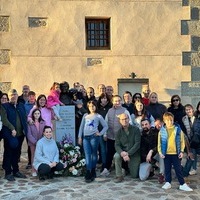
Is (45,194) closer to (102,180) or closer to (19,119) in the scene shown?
(102,180)

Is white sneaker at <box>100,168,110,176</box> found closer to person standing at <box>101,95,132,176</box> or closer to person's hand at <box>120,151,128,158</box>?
person standing at <box>101,95,132,176</box>

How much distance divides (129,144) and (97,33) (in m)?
3.53

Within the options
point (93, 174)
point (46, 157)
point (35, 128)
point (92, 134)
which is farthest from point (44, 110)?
point (93, 174)

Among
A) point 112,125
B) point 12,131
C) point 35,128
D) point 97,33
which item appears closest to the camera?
point 12,131

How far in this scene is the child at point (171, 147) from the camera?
6.29m

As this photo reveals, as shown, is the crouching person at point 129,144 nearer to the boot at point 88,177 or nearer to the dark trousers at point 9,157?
the boot at point 88,177

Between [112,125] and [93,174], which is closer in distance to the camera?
[93,174]

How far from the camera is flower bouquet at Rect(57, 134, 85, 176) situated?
282 inches

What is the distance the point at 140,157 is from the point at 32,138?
1.95m

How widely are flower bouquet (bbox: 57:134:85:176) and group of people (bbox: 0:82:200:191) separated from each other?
22 centimetres

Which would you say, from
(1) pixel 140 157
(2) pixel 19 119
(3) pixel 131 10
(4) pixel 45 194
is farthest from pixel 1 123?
→ (3) pixel 131 10

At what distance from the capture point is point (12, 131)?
6754mm

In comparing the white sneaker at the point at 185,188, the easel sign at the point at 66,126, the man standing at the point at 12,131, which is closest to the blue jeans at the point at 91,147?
the easel sign at the point at 66,126

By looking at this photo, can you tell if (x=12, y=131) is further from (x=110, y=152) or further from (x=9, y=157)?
(x=110, y=152)
